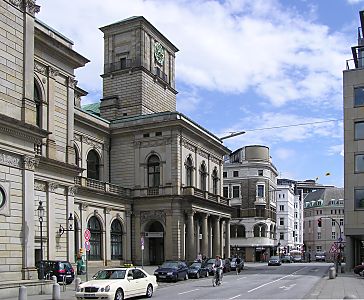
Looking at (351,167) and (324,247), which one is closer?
(351,167)

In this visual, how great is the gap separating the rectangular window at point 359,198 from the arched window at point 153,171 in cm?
1943

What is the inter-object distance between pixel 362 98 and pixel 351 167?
6580 millimetres

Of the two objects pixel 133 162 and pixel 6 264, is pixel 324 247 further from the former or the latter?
pixel 6 264

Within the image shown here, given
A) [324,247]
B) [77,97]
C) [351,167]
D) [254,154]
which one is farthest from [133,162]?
[324,247]

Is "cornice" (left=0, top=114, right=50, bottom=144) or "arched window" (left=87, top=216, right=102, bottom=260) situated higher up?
"cornice" (left=0, top=114, right=50, bottom=144)

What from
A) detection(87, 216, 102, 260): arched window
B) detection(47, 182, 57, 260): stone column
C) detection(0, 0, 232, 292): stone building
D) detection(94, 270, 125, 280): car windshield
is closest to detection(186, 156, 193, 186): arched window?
detection(0, 0, 232, 292): stone building

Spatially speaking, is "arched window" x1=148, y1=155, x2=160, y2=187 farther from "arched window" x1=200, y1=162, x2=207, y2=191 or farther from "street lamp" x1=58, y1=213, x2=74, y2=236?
"street lamp" x1=58, y1=213, x2=74, y2=236

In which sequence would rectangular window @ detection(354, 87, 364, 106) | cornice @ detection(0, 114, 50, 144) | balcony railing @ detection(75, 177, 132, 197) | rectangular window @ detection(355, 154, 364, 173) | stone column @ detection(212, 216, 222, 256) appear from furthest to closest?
stone column @ detection(212, 216, 222, 256)
rectangular window @ detection(354, 87, 364, 106)
rectangular window @ detection(355, 154, 364, 173)
balcony railing @ detection(75, 177, 132, 197)
cornice @ detection(0, 114, 50, 144)

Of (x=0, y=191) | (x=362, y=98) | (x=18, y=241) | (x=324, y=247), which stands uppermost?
(x=362, y=98)

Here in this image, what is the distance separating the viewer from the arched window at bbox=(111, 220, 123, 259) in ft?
194

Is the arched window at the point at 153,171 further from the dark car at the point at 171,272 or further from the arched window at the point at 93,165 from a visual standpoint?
the dark car at the point at 171,272

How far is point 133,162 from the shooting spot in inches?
2495

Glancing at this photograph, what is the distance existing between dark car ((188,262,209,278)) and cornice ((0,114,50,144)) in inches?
763

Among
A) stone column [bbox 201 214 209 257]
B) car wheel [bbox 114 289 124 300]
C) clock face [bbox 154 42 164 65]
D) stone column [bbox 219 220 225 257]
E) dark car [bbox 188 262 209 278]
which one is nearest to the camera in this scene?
car wheel [bbox 114 289 124 300]
